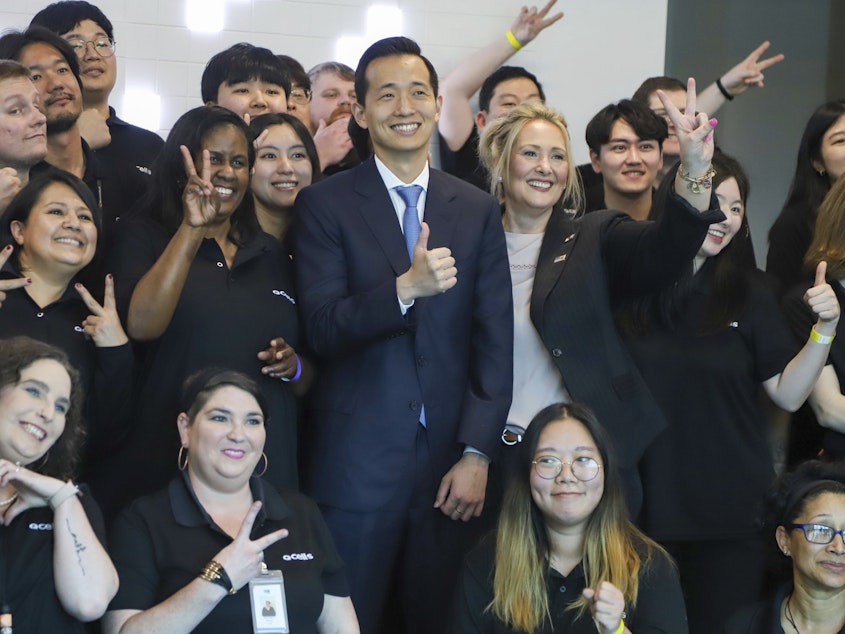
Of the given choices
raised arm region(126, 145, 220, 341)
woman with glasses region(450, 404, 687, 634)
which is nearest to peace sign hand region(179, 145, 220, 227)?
raised arm region(126, 145, 220, 341)

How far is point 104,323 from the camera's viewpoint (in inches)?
121

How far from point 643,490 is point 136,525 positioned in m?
1.42

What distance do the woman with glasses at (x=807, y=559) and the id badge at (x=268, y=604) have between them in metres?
1.13

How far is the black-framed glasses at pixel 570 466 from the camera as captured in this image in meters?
2.99

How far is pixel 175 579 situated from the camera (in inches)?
108

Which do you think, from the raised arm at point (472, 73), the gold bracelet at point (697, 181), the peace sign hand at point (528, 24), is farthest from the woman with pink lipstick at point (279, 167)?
the peace sign hand at point (528, 24)

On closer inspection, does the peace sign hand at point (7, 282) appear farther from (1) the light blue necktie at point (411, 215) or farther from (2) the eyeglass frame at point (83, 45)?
(2) the eyeglass frame at point (83, 45)

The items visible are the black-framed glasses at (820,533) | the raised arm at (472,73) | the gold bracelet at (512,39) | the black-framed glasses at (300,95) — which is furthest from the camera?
the gold bracelet at (512,39)

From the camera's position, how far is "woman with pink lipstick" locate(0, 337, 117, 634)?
2.60 metres

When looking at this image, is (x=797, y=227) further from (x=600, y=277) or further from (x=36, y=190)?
(x=36, y=190)

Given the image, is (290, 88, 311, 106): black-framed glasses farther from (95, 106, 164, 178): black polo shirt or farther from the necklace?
the necklace

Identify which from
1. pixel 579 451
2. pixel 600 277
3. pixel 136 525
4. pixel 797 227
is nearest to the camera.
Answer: pixel 136 525

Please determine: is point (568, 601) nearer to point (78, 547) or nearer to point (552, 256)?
point (552, 256)

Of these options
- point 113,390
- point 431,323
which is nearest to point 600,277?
point 431,323
